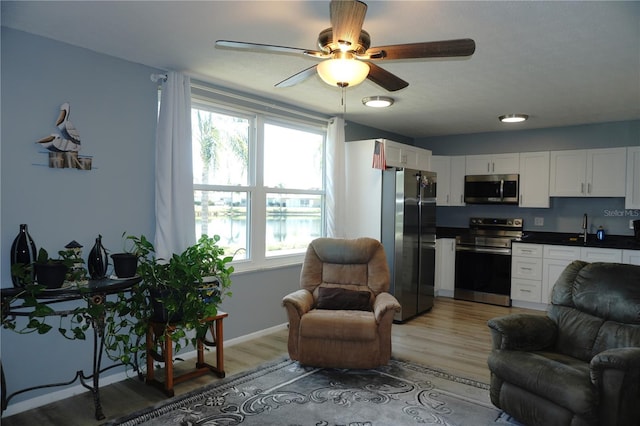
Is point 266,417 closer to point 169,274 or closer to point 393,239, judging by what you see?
point 169,274

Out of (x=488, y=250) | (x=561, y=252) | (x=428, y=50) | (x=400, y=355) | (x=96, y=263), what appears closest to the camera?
(x=428, y=50)

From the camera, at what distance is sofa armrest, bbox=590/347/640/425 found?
6.88ft

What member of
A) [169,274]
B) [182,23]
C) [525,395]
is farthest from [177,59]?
[525,395]

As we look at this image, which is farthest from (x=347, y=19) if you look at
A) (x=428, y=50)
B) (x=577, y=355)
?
(x=577, y=355)

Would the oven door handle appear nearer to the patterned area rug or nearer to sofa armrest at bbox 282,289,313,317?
the patterned area rug

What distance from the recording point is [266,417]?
8.59 feet

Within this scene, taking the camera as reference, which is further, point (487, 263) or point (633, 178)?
point (487, 263)

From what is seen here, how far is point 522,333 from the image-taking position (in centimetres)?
265

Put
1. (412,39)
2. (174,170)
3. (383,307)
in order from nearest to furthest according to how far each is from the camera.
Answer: (412,39) < (383,307) < (174,170)

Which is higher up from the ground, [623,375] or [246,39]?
[246,39]

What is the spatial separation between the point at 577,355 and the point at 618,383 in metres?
0.56

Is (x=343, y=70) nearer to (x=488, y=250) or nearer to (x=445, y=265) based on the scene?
(x=488, y=250)

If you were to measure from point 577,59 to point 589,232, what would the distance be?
3.38 m

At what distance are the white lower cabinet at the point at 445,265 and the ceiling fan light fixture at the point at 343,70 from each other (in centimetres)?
444
